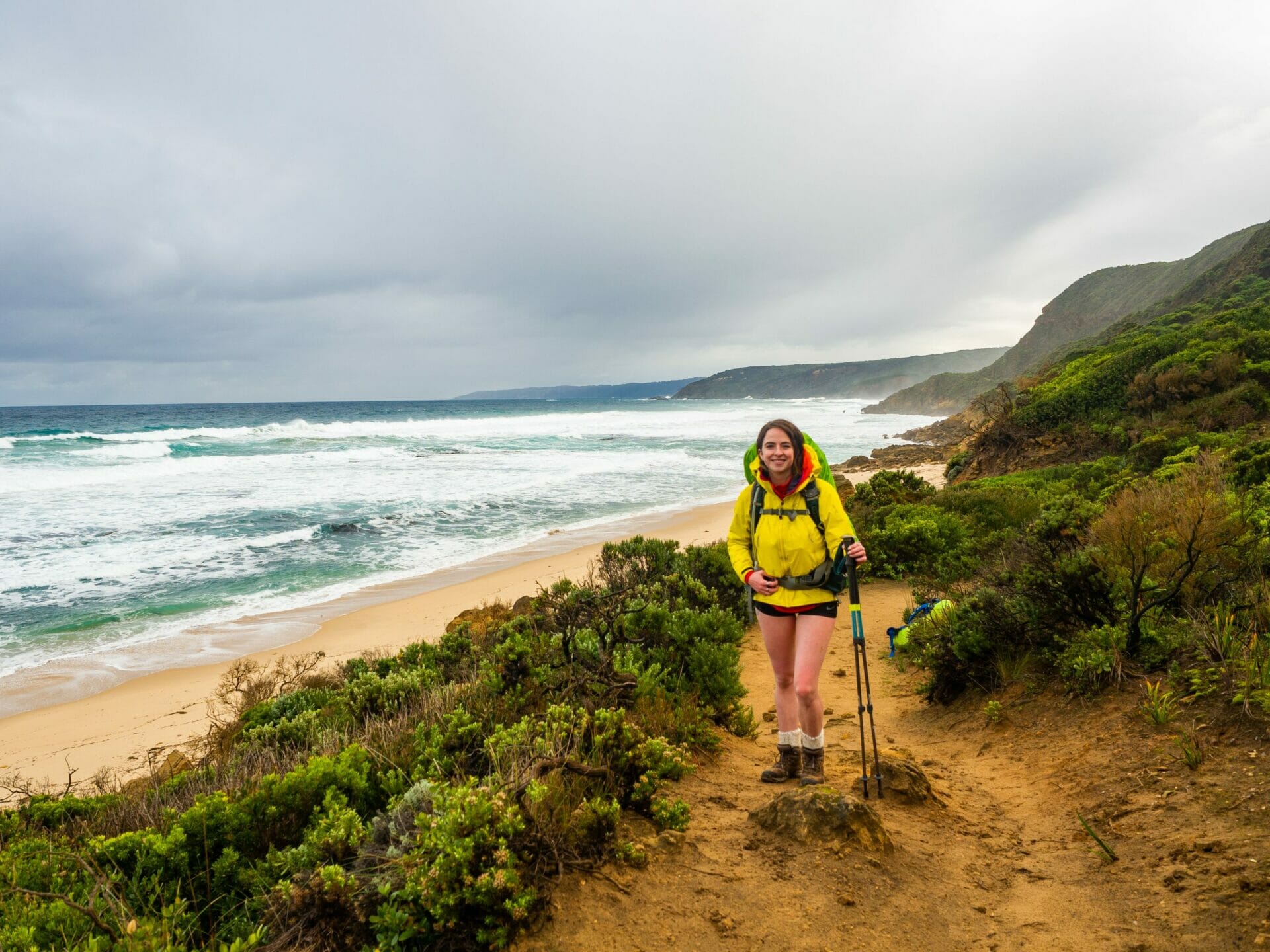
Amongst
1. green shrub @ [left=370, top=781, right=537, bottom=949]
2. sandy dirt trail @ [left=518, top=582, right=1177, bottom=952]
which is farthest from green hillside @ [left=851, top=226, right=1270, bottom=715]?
green shrub @ [left=370, top=781, right=537, bottom=949]

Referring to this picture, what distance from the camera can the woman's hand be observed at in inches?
137

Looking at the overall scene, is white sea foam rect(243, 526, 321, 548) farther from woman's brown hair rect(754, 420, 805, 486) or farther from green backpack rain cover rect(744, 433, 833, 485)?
woman's brown hair rect(754, 420, 805, 486)

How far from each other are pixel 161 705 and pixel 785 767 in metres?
6.61

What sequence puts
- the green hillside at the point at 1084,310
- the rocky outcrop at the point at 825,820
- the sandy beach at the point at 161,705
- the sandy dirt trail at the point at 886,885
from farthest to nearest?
the green hillside at the point at 1084,310, the sandy beach at the point at 161,705, the rocky outcrop at the point at 825,820, the sandy dirt trail at the point at 886,885

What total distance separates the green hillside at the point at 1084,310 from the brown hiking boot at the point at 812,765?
130 feet

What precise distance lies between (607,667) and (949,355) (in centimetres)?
15615

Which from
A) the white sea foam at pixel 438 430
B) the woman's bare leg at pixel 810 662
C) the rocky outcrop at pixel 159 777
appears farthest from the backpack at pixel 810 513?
the white sea foam at pixel 438 430

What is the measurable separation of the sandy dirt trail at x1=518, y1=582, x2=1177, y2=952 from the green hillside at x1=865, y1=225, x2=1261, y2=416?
130 ft

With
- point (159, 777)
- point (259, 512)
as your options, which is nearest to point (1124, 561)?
point (159, 777)

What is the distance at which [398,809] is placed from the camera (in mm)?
2705

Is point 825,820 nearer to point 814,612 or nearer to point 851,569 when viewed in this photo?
point 814,612

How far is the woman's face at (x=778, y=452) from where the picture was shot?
11.3ft

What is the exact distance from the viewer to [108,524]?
16359 mm

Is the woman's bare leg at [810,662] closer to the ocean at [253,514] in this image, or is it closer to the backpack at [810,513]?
the backpack at [810,513]
